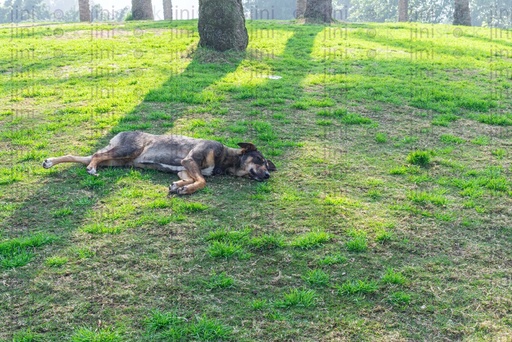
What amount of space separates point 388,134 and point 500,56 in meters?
10.9

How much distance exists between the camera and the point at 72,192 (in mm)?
7285

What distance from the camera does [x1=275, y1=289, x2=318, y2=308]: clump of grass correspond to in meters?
4.96

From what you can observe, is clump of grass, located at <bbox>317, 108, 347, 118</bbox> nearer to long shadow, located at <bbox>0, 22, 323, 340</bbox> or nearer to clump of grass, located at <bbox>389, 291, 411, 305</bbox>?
long shadow, located at <bbox>0, 22, 323, 340</bbox>

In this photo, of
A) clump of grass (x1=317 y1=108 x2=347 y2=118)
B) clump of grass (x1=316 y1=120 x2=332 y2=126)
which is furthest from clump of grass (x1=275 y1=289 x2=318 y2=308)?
clump of grass (x1=317 y1=108 x2=347 y2=118)

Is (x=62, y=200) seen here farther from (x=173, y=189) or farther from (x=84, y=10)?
(x=84, y=10)

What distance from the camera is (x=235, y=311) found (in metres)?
4.84

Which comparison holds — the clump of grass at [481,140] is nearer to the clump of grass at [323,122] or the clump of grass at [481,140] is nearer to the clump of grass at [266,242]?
the clump of grass at [323,122]

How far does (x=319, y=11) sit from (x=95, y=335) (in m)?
21.6

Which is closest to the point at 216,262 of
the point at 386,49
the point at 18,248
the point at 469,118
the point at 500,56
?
the point at 18,248

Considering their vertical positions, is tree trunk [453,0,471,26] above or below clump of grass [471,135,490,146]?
above

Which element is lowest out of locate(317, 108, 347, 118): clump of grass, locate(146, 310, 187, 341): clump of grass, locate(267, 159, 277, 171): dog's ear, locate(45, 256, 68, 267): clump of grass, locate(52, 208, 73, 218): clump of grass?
locate(146, 310, 187, 341): clump of grass

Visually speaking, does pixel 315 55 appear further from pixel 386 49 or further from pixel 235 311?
pixel 235 311

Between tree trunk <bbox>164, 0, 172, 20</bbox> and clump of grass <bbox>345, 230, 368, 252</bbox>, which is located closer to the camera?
clump of grass <bbox>345, 230, 368, 252</bbox>

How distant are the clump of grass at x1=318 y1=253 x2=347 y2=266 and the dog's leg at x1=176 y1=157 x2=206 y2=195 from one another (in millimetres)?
2449
